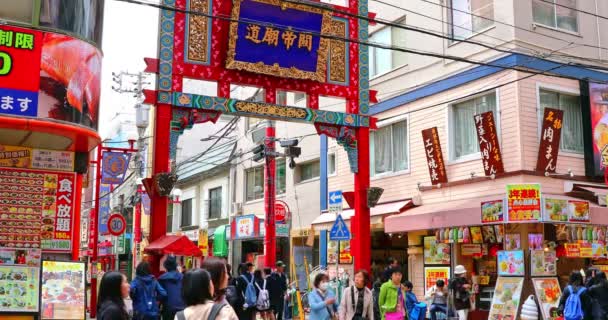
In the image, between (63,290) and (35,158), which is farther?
(35,158)

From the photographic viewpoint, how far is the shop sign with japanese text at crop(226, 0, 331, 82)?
16.1m

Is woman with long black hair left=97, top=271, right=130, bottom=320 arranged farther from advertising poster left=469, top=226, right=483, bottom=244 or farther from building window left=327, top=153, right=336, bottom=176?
building window left=327, top=153, right=336, bottom=176

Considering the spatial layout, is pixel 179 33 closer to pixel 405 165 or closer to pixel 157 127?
pixel 157 127

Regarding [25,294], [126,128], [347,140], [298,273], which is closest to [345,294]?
[25,294]

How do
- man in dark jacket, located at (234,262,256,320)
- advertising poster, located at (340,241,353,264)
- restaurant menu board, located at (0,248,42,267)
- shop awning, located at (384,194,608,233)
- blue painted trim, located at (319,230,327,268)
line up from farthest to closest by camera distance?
1. blue painted trim, located at (319,230,327,268)
2. advertising poster, located at (340,241,353,264)
3. shop awning, located at (384,194,608,233)
4. man in dark jacket, located at (234,262,256,320)
5. restaurant menu board, located at (0,248,42,267)

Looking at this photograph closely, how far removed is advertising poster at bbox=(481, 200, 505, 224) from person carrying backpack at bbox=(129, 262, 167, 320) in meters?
8.86

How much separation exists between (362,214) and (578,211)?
5.34 metres

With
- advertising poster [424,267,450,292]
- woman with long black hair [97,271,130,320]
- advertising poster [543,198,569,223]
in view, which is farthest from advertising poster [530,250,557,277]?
woman with long black hair [97,271,130,320]

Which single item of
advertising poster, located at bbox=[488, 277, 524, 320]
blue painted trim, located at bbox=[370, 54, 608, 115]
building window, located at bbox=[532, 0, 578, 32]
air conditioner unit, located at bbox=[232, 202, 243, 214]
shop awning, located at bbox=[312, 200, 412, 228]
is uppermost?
building window, located at bbox=[532, 0, 578, 32]

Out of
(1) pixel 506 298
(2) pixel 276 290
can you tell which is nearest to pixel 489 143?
(1) pixel 506 298

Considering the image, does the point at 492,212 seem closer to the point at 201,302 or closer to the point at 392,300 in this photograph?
the point at 392,300

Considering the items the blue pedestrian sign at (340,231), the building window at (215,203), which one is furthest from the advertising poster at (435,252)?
the building window at (215,203)

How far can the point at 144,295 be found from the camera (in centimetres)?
1119

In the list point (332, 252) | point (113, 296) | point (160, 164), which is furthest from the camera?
point (332, 252)
